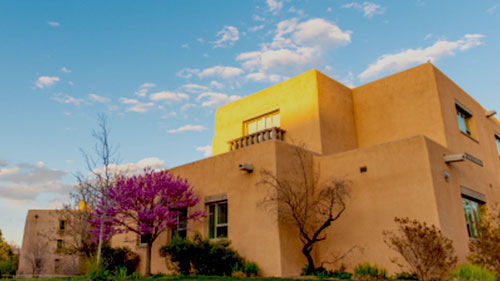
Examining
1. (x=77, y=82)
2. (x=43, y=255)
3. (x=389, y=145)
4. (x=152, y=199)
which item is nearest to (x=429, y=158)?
(x=389, y=145)

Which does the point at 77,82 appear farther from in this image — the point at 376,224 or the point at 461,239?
the point at 461,239

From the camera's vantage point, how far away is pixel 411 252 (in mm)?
11117

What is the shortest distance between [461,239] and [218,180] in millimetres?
9120

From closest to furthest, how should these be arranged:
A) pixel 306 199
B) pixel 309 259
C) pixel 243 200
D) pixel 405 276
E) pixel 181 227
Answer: pixel 405 276
pixel 309 259
pixel 306 199
pixel 243 200
pixel 181 227

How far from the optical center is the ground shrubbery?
13.9m

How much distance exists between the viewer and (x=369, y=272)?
12.2 m

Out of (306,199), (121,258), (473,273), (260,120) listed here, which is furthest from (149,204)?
(473,273)

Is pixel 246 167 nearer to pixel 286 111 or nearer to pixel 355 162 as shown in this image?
pixel 355 162

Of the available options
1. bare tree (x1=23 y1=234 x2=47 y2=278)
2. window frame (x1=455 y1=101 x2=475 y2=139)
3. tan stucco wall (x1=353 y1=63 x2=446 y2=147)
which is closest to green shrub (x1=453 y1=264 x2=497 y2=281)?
tan stucco wall (x1=353 y1=63 x2=446 y2=147)

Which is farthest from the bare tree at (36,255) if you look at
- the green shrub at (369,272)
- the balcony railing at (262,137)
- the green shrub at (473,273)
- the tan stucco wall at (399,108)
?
the green shrub at (473,273)

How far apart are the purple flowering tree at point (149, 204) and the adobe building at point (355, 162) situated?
92 cm

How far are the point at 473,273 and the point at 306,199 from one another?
221 inches

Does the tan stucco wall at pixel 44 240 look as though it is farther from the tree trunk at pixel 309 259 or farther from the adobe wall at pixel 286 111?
the tree trunk at pixel 309 259

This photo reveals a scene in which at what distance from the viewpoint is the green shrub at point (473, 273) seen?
429 inches
